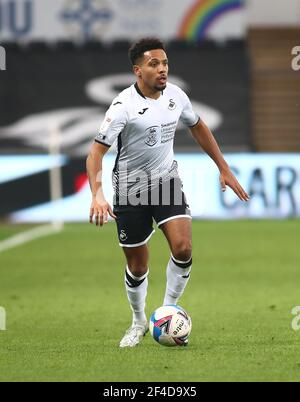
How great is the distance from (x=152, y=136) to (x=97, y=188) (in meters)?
0.69

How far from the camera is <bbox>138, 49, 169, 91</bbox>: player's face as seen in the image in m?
8.53

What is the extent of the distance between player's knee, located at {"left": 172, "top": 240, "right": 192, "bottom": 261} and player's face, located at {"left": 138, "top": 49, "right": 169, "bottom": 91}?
1.15 meters

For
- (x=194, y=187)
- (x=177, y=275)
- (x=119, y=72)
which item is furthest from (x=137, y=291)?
(x=119, y=72)

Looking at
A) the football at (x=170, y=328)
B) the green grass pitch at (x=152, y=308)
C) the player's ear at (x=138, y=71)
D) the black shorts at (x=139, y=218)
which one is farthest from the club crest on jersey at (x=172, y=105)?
the green grass pitch at (x=152, y=308)

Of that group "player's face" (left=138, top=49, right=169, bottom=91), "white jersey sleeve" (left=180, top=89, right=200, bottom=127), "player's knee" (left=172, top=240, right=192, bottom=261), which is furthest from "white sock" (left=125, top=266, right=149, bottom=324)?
"player's face" (left=138, top=49, right=169, bottom=91)

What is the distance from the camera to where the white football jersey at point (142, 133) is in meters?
8.48

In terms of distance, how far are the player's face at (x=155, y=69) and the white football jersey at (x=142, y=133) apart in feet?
0.49

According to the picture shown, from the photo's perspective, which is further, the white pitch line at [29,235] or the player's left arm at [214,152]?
the white pitch line at [29,235]

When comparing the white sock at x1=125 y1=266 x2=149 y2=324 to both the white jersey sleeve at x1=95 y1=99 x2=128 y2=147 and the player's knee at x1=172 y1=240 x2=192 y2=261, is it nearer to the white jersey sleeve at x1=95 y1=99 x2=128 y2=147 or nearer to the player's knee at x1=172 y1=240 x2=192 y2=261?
the player's knee at x1=172 y1=240 x2=192 y2=261

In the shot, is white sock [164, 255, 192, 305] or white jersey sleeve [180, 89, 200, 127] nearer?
white sock [164, 255, 192, 305]

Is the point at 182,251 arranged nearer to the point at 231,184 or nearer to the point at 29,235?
the point at 231,184

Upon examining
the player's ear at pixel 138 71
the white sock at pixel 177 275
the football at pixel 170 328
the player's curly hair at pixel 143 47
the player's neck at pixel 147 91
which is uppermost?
the player's curly hair at pixel 143 47

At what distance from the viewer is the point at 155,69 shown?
8531 millimetres

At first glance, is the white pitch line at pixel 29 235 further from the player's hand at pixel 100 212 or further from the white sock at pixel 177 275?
the player's hand at pixel 100 212
